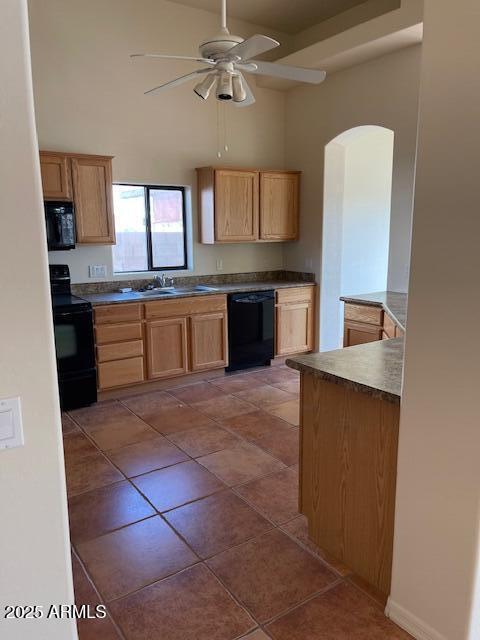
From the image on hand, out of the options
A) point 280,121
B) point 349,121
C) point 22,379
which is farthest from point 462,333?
point 280,121

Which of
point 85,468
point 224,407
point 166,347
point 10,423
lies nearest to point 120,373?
point 166,347

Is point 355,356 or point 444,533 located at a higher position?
point 355,356

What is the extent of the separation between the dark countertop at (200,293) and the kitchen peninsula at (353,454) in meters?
2.55

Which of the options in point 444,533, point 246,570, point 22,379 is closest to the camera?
point 22,379

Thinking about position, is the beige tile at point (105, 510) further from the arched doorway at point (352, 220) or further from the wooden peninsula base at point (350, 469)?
the arched doorway at point (352, 220)

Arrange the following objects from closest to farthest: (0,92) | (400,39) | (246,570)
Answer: (0,92) → (246,570) → (400,39)

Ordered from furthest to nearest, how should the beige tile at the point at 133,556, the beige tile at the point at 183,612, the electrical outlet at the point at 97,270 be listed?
the electrical outlet at the point at 97,270
the beige tile at the point at 133,556
the beige tile at the point at 183,612

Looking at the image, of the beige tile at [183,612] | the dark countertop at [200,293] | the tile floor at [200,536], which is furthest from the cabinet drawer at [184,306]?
the beige tile at [183,612]

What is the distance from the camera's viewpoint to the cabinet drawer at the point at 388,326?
3.87 metres

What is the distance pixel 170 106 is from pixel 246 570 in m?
4.50

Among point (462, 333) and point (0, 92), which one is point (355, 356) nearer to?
point (462, 333)

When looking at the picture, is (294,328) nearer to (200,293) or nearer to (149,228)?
(200,293)

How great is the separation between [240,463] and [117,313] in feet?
6.28

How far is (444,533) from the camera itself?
169 cm
